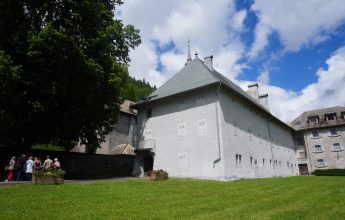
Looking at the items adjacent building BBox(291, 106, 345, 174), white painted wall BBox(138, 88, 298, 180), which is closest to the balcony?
white painted wall BBox(138, 88, 298, 180)

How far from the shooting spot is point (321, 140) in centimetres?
5059

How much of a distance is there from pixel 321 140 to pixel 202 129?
1375 inches

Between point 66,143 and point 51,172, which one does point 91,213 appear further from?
point 66,143

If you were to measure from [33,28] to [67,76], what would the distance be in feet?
11.4

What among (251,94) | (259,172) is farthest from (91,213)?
(251,94)

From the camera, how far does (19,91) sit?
18.2 metres

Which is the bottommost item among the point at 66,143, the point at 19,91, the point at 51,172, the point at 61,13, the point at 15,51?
the point at 51,172

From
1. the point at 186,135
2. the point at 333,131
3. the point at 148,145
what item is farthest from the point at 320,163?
the point at 148,145

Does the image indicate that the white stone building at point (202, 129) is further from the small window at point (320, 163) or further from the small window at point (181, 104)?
the small window at point (320, 163)

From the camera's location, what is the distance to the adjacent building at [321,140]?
161 feet

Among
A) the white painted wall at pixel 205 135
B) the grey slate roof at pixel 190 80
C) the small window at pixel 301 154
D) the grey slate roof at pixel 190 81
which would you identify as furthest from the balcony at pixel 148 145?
the small window at pixel 301 154

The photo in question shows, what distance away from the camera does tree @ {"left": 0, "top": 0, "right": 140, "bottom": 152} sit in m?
18.1

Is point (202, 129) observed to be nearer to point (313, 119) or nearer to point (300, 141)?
point (300, 141)

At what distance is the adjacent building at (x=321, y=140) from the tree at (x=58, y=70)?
39530 millimetres
